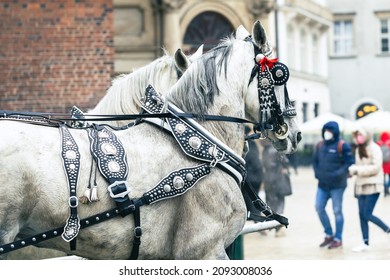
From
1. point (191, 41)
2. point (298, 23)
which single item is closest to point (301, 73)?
point (298, 23)

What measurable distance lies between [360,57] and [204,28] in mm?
26029

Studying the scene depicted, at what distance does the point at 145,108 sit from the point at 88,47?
7039 mm

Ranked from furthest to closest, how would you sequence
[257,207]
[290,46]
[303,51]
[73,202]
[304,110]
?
1. [303,51]
2. [304,110]
3. [290,46]
4. [257,207]
5. [73,202]

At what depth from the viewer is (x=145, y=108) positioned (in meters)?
5.52

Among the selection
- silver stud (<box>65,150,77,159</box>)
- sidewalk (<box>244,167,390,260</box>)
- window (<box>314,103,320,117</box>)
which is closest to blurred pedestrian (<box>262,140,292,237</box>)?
sidewalk (<box>244,167,390,260</box>)

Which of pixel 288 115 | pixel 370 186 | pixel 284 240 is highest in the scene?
pixel 288 115

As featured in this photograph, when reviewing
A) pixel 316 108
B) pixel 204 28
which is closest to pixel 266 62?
pixel 204 28

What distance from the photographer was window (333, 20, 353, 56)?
56312 millimetres

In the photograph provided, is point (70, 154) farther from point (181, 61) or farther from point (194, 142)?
point (181, 61)

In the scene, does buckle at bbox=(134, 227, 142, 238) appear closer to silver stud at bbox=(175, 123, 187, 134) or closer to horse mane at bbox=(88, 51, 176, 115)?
silver stud at bbox=(175, 123, 187, 134)

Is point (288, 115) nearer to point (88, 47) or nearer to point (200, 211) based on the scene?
point (200, 211)

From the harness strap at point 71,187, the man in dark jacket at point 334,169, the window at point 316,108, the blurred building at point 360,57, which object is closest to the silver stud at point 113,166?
the harness strap at point 71,187

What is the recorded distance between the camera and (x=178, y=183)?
5199mm
